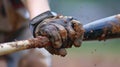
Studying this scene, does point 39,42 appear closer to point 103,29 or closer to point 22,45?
point 22,45

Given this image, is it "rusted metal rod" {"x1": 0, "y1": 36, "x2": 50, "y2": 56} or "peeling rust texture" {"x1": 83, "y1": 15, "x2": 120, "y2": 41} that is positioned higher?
"peeling rust texture" {"x1": 83, "y1": 15, "x2": 120, "y2": 41}

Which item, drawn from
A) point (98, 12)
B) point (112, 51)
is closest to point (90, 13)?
point (98, 12)

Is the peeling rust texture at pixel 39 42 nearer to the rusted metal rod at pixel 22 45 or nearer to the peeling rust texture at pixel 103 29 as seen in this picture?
the rusted metal rod at pixel 22 45

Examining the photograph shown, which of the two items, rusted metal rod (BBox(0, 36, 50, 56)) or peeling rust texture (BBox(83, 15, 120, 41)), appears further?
peeling rust texture (BBox(83, 15, 120, 41))

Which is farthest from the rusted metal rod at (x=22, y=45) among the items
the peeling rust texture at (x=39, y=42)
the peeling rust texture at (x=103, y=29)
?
the peeling rust texture at (x=103, y=29)

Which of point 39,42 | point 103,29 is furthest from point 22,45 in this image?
point 103,29

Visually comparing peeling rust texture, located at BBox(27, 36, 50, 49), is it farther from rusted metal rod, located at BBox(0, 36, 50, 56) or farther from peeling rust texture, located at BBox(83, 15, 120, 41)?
peeling rust texture, located at BBox(83, 15, 120, 41)

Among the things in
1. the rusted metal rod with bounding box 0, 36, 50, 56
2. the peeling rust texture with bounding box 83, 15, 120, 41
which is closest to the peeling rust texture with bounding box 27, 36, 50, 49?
the rusted metal rod with bounding box 0, 36, 50, 56
